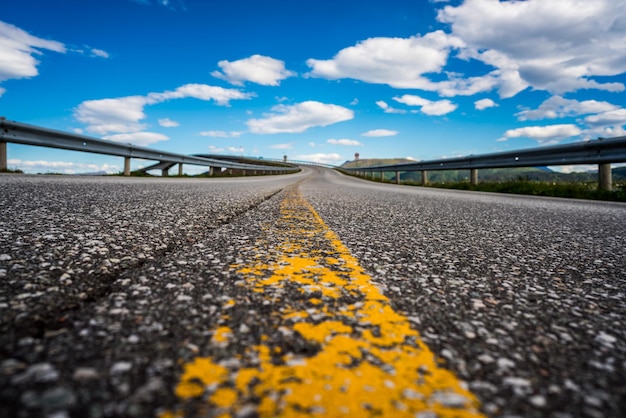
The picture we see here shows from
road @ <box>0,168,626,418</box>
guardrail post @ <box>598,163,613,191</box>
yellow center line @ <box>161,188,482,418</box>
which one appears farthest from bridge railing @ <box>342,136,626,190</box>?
yellow center line @ <box>161,188,482,418</box>

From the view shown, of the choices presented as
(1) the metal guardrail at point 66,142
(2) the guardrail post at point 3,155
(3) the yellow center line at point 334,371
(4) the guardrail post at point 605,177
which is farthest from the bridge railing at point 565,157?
(2) the guardrail post at point 3,155

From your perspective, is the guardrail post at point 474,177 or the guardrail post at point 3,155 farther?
the guardrail post at point 474,177

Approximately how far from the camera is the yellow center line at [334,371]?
83 cm

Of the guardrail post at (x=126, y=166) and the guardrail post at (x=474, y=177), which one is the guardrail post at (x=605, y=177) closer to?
the guardrail post at (x=474, y=177)

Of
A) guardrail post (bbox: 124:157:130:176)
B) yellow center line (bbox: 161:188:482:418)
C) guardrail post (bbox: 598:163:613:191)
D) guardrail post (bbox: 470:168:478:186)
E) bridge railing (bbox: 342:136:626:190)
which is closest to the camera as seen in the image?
yellow center line (bbox: 161:188:482:418)

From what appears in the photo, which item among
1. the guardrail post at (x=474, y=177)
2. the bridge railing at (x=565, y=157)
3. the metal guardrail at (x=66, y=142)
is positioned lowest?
the guardrail post at (x=474, y=177)

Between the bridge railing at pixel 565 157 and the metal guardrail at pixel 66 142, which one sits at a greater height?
the metal guardrail at pixel 66 142

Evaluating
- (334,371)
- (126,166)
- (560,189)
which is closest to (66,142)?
(126,166)

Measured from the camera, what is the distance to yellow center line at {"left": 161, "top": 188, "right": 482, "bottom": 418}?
0.83 meters

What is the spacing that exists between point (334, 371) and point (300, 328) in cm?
27

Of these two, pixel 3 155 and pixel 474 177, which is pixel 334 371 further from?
pixel 474 177

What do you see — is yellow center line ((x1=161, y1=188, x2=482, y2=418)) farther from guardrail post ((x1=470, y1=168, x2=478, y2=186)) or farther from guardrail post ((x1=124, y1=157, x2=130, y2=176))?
guardrail post ((x1=470, y1=168, x2=478, y2=186))

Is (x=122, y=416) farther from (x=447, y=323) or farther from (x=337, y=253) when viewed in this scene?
(x=337, y=253)

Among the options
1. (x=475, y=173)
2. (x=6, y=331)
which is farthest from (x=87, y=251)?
(x=475, y=173)
